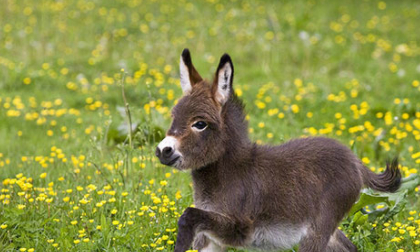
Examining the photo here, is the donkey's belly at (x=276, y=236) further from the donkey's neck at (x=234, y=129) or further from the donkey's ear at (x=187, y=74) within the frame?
the donkey's ear at (x=187, y=74)

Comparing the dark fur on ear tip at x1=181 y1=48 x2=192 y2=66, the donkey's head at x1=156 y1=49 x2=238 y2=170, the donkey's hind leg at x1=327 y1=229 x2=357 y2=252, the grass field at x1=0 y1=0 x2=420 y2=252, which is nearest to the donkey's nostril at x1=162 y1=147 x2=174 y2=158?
the donkey's head at x1=156 y1=49 x2=238 y2=170

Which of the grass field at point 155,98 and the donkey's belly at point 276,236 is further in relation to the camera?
the grass field at point 155,98

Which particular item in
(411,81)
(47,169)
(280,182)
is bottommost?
(411,81)

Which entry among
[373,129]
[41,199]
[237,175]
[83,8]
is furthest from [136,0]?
[237,175]

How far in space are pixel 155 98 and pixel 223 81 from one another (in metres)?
5.51

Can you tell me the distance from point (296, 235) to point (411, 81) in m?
6.75

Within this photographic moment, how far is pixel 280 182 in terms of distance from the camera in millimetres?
4348

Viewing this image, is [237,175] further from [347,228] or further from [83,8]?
[83,8]

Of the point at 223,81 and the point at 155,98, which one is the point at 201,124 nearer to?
the point at 223,81

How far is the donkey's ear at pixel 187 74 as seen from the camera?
435 cm

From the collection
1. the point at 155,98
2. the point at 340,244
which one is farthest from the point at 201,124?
the point at 155,98

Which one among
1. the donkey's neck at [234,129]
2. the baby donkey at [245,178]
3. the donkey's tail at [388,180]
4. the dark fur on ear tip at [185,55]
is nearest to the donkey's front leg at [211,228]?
the baby donkey at [245,178]

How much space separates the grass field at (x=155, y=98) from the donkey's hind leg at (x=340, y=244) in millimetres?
200

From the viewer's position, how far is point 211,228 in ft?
13.1
